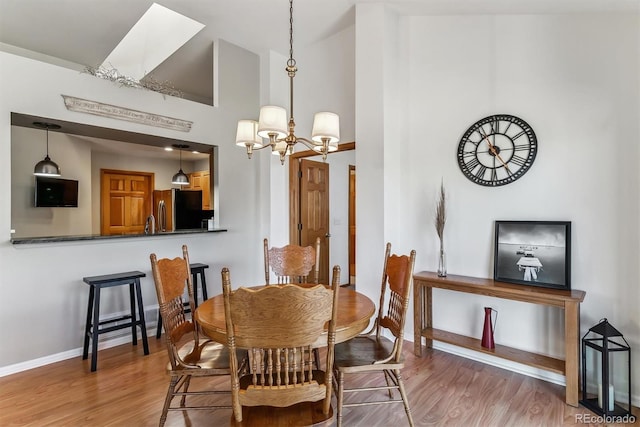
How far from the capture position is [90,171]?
549 centimetres

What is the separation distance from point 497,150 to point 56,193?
540 cm

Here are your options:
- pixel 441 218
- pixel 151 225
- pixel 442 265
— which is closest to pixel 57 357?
pixel 151 225

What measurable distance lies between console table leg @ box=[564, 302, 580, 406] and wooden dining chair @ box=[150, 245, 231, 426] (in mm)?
2232

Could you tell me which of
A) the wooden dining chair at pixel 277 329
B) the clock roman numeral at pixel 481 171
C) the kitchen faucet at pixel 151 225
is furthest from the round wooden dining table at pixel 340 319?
the kitchen faucet at pixel 151 225

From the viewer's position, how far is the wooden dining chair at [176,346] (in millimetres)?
1790

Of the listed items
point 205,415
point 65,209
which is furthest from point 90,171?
point 205,415

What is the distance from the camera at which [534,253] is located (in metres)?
2.63

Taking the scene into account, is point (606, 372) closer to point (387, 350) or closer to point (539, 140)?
point (387, 350)

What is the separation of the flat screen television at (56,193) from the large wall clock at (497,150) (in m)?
5.09

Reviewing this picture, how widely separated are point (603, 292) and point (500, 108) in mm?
1605

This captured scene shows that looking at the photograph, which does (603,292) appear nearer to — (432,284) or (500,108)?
(432,284)

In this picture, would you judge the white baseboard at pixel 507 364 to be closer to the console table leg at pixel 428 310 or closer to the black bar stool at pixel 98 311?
the console table leg at pixel 428 310

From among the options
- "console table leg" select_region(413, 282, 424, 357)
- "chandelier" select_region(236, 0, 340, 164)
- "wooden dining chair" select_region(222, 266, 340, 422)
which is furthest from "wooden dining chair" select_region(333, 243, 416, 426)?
"chandelier" select_region(236, 0, 340, 164)

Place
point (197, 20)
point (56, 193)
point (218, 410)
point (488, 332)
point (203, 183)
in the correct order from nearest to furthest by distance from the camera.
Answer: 1. point (218, 410)
2. point (488, 332)
3. point (197, 20)
4. point (56, 193)
5. point (203, 183)
